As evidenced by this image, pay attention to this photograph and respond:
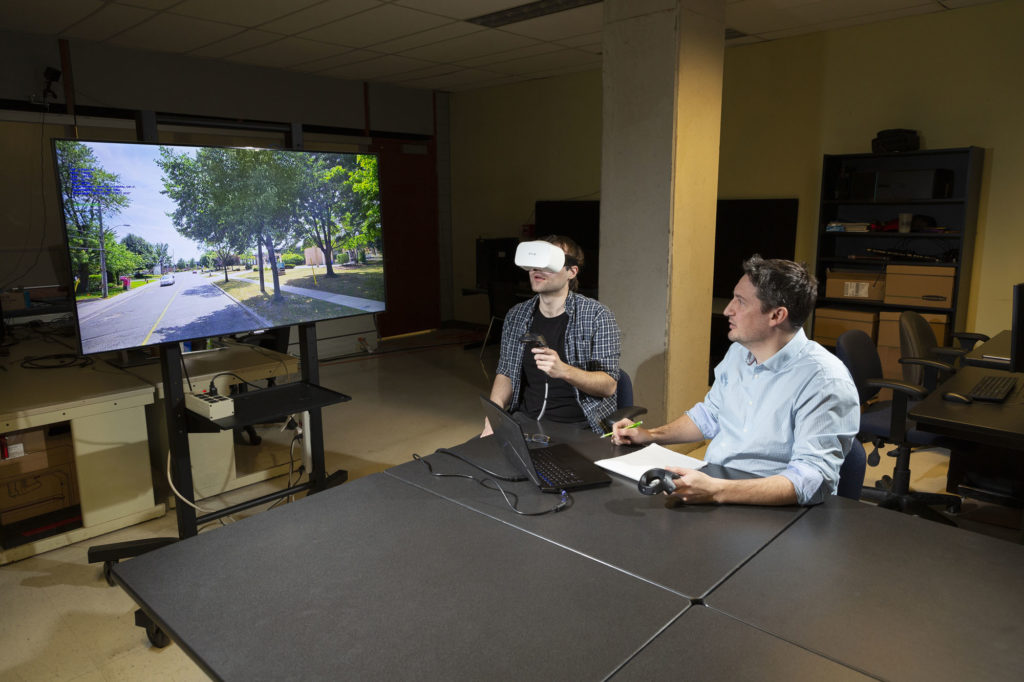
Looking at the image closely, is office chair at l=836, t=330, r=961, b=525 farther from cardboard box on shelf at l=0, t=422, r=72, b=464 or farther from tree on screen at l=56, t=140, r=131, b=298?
cardboard box on shelf at l=0, t=422, r=72, b=464

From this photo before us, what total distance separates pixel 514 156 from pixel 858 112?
12.0 ft

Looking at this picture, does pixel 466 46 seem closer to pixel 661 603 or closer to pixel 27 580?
pixel 27 580

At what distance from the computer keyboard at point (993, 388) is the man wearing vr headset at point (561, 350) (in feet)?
5.09

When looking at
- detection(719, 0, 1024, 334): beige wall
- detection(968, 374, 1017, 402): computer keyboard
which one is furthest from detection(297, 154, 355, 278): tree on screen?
detection(719, 0, 1024, 334): beige wall

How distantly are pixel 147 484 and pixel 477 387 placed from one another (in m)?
2.86

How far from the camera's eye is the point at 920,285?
470 centimetres

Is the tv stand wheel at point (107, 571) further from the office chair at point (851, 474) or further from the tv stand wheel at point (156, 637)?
the office chair at point (851, 474)

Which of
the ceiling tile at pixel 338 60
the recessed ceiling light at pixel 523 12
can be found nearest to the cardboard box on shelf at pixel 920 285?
the recessed ceiling light at pixel 523 12

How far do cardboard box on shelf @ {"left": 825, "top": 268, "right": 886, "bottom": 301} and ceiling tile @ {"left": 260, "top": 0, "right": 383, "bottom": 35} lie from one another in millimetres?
3909

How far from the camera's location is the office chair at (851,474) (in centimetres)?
189

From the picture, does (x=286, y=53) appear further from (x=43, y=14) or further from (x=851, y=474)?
(x=851, y=474)

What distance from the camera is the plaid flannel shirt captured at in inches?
104

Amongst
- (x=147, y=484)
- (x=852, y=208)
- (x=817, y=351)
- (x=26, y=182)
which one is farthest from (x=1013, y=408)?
(x=26, y=182)

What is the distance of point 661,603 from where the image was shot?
1.29 m
